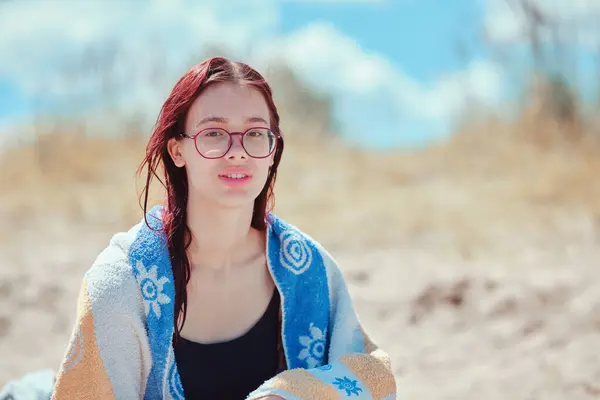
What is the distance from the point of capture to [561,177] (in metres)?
7.36

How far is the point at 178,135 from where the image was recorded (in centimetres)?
210

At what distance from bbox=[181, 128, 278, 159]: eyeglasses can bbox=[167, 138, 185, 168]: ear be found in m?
0.04

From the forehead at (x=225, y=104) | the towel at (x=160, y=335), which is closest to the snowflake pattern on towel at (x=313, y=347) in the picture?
the towel at (x=160, y=335)

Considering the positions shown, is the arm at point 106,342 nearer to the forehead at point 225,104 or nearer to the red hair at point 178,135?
the red hair at point 178,135

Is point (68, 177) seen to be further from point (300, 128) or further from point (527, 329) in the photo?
point (527, 329)

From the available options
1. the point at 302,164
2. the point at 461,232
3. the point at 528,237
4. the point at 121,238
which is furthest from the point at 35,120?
the point at 121,238

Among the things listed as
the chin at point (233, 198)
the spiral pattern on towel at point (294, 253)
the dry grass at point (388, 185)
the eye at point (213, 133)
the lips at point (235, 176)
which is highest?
the dry grass at point (388, 185)

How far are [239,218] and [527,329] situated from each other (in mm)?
2434

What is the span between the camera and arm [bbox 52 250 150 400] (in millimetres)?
1951

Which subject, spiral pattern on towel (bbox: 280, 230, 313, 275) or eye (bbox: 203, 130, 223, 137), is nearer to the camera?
eye (bbox: 203, 130, 223, 137)

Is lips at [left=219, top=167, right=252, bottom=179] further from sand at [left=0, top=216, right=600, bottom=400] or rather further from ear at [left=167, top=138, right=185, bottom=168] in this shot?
sand at [left=0, top=216, right=600, bottom=400]

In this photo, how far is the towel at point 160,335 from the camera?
196cm

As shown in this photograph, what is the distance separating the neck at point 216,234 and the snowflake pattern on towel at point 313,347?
0.30 meters

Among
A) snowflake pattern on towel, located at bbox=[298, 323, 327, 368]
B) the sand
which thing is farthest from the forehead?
the sand
